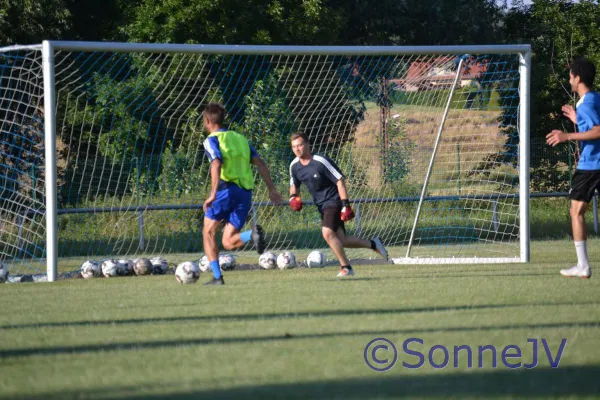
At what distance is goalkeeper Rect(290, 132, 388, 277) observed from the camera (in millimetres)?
10141

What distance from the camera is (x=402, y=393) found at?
4082 millimetres

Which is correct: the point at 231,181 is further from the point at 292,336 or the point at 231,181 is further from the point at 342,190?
the point at 292,336

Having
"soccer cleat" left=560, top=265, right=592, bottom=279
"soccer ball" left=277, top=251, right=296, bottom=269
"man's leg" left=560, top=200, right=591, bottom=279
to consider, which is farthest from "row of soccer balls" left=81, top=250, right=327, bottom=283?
"man's leg" left=560, top=200, right=591, bottom=279

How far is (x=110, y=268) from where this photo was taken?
1162 cm

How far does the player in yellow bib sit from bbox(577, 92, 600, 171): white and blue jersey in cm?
309

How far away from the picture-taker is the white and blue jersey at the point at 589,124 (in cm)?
897

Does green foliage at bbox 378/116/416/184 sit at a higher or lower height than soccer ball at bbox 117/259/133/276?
higher

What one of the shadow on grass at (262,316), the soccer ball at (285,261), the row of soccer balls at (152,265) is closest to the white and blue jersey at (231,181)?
the row of soccer balls at (152,265)

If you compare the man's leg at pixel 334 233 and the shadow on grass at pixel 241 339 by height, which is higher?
the man's leg at pixel 334 233

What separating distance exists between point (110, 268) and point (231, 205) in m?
2.70

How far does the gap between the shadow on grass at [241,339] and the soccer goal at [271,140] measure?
6379mm

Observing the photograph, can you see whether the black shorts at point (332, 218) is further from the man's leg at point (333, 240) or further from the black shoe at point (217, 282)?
the black shoe at point (217, 282)

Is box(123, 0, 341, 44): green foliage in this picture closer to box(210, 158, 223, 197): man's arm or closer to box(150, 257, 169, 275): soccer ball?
box(150, 257, 169, 275): soccer ball

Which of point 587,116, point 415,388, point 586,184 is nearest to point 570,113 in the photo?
point 587,116
